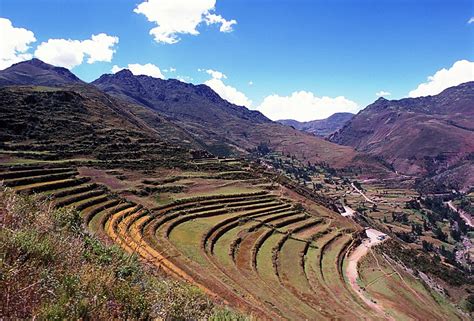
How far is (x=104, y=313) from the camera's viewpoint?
20.2ft

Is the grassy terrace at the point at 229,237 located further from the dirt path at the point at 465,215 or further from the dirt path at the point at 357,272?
the dirt path at the point at 465,215

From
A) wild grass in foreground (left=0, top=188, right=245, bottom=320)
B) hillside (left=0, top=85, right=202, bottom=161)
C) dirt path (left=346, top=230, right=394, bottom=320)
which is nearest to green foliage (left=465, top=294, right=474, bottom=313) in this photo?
dirt path (left=346, top=230, right=394, bottom=320)

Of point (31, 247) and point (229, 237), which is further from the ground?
point (31, 247)

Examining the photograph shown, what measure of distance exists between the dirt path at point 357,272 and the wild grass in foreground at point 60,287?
3411 cm

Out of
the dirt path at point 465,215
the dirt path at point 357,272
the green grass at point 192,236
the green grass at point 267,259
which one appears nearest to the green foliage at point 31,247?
the green grass at point 192,236

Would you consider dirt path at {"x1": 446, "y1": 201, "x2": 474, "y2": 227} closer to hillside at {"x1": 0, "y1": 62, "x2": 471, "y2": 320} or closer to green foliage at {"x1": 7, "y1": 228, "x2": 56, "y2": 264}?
hillside at {"x1": 0, "y1": 62, "x2": 471, "y2": 320}

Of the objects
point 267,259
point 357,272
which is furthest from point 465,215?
point 267,259

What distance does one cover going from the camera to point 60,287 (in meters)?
6.38

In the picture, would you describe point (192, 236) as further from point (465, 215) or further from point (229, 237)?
point (465, 215)

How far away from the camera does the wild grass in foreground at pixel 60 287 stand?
222 inches

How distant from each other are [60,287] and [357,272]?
149ft

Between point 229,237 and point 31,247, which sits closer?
point 31,247

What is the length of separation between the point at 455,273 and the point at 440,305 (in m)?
18.5

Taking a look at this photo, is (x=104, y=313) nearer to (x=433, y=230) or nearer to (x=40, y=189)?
(x=40, y=189)
